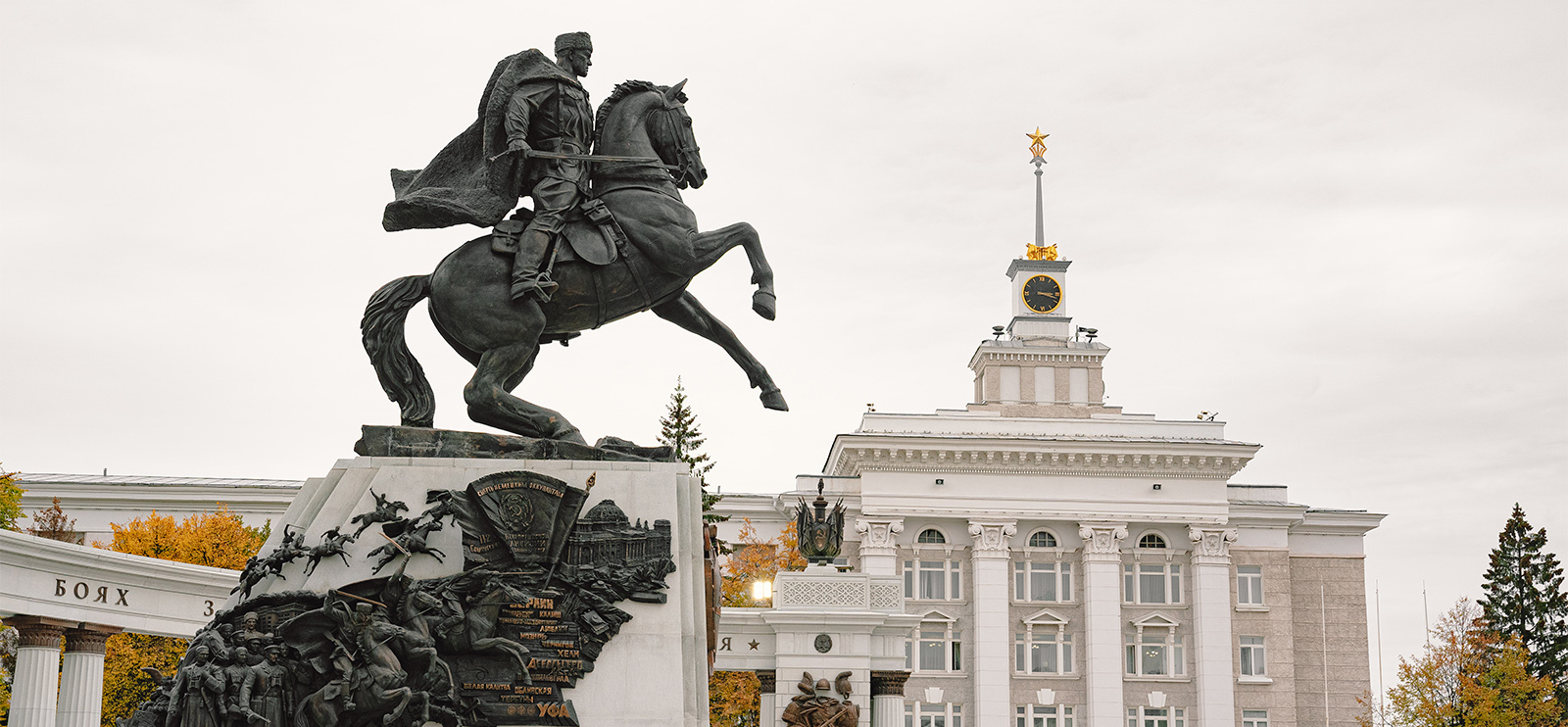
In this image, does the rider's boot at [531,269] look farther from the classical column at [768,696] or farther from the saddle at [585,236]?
the classical column at [768,696]

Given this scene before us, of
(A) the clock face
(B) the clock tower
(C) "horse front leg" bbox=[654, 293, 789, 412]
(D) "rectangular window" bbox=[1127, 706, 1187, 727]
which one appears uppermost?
(A) the clock face

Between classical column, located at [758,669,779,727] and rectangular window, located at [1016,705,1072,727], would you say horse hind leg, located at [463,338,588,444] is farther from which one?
rectangular window, located at [1016,705,1072,727]

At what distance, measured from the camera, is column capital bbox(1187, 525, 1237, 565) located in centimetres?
5803

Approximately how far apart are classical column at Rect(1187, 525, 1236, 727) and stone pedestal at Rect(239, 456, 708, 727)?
49330mm

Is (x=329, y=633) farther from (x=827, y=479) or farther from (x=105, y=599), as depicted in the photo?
(x=827, y=479)

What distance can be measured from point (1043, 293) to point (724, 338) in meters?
52.5

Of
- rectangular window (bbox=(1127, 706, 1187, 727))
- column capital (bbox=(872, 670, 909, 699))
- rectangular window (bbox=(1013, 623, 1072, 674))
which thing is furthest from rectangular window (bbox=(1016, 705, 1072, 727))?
column capital (bbox=(872, 670, 909, 699))

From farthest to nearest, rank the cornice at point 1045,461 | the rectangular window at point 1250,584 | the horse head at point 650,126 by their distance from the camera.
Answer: the rectangular window at point 1250,584, the cornice at point 1045,461, the horse head at point 650,126

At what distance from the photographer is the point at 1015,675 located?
56.8 metres

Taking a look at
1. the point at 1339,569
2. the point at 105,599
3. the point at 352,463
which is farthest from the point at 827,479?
the point at 352,463

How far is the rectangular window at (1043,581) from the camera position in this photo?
2286 inches

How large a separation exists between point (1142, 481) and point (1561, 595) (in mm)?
14268

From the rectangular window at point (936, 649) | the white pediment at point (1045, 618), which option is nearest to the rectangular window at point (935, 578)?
the rectangular window at point (936, 649)

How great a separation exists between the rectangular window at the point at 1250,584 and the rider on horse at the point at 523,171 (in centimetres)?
5312
